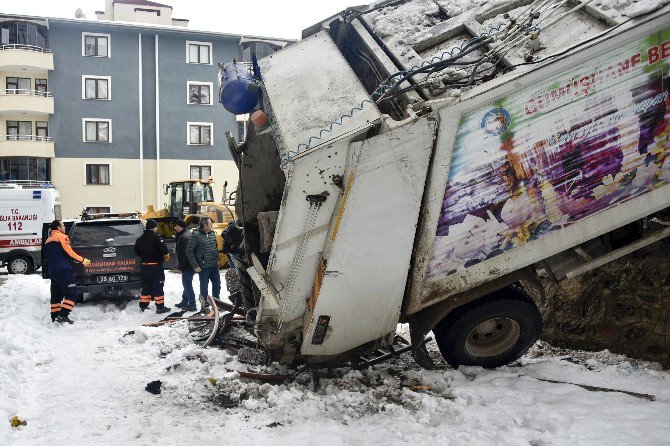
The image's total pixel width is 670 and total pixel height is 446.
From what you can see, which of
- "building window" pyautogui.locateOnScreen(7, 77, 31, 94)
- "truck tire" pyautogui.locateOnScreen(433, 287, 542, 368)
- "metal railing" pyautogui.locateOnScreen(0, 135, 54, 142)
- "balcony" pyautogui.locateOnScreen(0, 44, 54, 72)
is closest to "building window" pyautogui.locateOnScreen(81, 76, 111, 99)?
"balcony" pyautogui.locateOnScreen(0, 44, 54, 72)

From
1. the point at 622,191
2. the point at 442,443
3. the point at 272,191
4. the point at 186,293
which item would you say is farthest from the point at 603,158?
the point at 186,293

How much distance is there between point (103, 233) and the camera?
29.4 feet

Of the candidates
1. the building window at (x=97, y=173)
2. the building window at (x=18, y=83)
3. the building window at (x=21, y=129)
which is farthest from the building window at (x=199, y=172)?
the building window at (x=18, y=83)

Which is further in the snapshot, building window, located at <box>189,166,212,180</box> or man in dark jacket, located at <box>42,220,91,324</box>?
building window, located at <box>189,166,212,180</box>

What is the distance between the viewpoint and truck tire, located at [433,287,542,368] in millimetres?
4527

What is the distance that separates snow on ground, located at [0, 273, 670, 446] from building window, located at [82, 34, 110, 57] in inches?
979

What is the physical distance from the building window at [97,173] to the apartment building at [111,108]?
5cm

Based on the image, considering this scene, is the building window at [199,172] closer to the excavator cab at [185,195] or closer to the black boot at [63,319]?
the excavator cab at [185,195]

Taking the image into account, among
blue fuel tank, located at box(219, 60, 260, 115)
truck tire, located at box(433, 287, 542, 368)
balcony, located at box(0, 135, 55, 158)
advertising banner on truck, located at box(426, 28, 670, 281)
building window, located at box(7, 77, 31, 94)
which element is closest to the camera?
advertising banner on truck, located at box(426, 28, 670, 281)

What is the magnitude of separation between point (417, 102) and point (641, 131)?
5.27 feet

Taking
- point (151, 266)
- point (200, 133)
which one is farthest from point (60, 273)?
point (200, 133)

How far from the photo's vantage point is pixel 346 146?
384cm

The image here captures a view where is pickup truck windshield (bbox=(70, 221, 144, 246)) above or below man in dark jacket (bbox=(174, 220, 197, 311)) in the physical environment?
above

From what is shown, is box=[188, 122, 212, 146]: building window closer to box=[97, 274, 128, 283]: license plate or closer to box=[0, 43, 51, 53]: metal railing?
box=[0, 43, 51, 53]: metal railing
